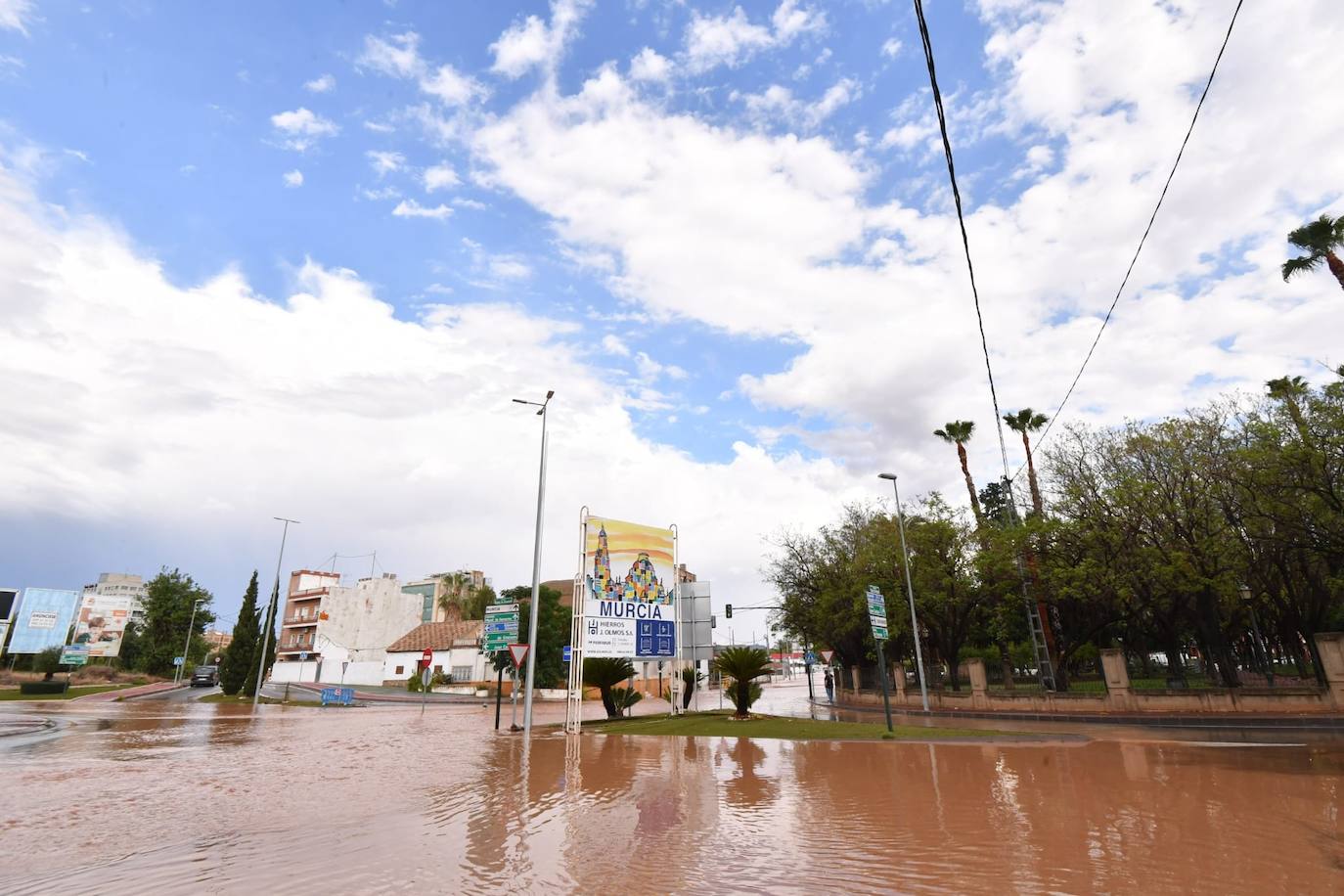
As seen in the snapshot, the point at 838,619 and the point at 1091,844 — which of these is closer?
the point at 1091,844

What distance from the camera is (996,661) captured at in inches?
1882

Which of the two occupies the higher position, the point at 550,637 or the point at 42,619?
the point at 42,619

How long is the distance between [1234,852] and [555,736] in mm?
17405

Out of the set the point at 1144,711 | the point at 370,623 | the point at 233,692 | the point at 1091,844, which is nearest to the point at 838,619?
the point at 1144,711

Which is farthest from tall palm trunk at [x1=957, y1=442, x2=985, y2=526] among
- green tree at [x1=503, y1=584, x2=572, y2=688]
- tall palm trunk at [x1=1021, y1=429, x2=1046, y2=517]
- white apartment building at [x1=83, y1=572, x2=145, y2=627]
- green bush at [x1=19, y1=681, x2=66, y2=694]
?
white apartment building at [x1=83, y1=572, x2=145, y2=627]

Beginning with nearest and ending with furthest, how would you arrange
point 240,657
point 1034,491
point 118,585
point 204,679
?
point 1034,491 < point 240,657 < point 204,679 < point 118,585

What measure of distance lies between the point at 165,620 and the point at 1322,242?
3501 inches

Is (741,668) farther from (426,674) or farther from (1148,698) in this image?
(426,674)

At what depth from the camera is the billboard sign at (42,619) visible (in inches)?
2596

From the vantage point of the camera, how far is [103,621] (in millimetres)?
91562

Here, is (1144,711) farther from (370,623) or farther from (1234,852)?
(370,623)

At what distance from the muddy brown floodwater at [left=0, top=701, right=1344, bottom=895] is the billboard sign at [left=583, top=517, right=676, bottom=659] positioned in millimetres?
7812

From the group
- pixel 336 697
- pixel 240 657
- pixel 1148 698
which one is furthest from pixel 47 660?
pixel 1148 698

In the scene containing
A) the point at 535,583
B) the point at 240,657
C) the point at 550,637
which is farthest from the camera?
the point at 550,637
